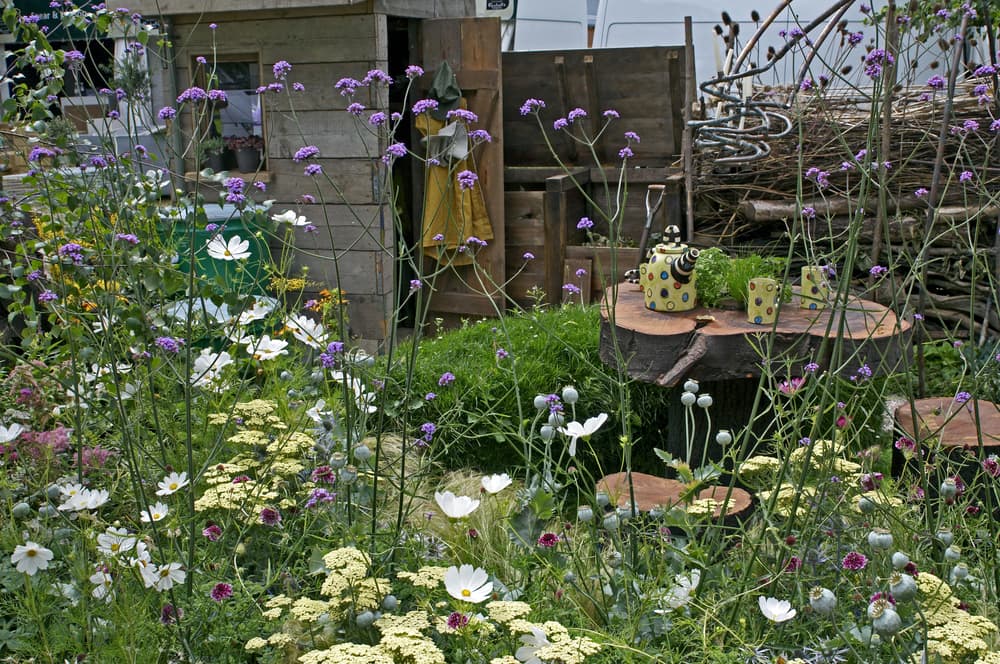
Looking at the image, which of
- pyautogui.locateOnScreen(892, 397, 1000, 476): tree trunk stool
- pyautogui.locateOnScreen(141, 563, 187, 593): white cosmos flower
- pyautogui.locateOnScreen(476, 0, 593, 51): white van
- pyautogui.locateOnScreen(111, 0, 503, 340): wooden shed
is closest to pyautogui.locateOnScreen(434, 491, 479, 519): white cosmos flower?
pyautogui.locateOnScreen(141, 563, 187, 593): white cosmos flower

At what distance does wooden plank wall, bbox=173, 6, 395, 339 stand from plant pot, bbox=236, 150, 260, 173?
0.26 metres

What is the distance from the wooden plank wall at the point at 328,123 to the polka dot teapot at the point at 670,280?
2.58m

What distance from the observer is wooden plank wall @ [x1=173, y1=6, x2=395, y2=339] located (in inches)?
243

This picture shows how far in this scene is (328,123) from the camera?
6324 mm

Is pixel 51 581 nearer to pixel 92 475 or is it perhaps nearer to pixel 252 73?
pixel 92 475

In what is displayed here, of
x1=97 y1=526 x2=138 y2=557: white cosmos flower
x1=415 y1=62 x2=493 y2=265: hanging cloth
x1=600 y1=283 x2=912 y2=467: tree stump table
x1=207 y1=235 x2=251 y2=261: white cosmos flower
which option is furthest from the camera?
x1=415 y1=62 x2=493 y2=265: hanging cloth

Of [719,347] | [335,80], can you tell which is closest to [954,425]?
[719,347]

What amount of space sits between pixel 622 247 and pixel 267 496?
4.60 m

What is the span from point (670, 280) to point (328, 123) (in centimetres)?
317

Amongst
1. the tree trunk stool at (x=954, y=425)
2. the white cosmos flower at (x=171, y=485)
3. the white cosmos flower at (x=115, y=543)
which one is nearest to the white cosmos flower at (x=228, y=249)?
the white cosmos flower at (x=171, y=485)

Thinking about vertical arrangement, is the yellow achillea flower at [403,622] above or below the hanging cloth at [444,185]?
below

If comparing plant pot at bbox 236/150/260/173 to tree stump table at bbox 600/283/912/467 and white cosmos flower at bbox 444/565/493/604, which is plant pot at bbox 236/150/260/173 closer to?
tree stump table at bbox 600/283/912/467

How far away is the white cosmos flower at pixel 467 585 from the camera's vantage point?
1731mm

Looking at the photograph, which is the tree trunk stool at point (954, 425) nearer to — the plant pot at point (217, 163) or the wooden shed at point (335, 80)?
the wooden shed at point (335, 80)
